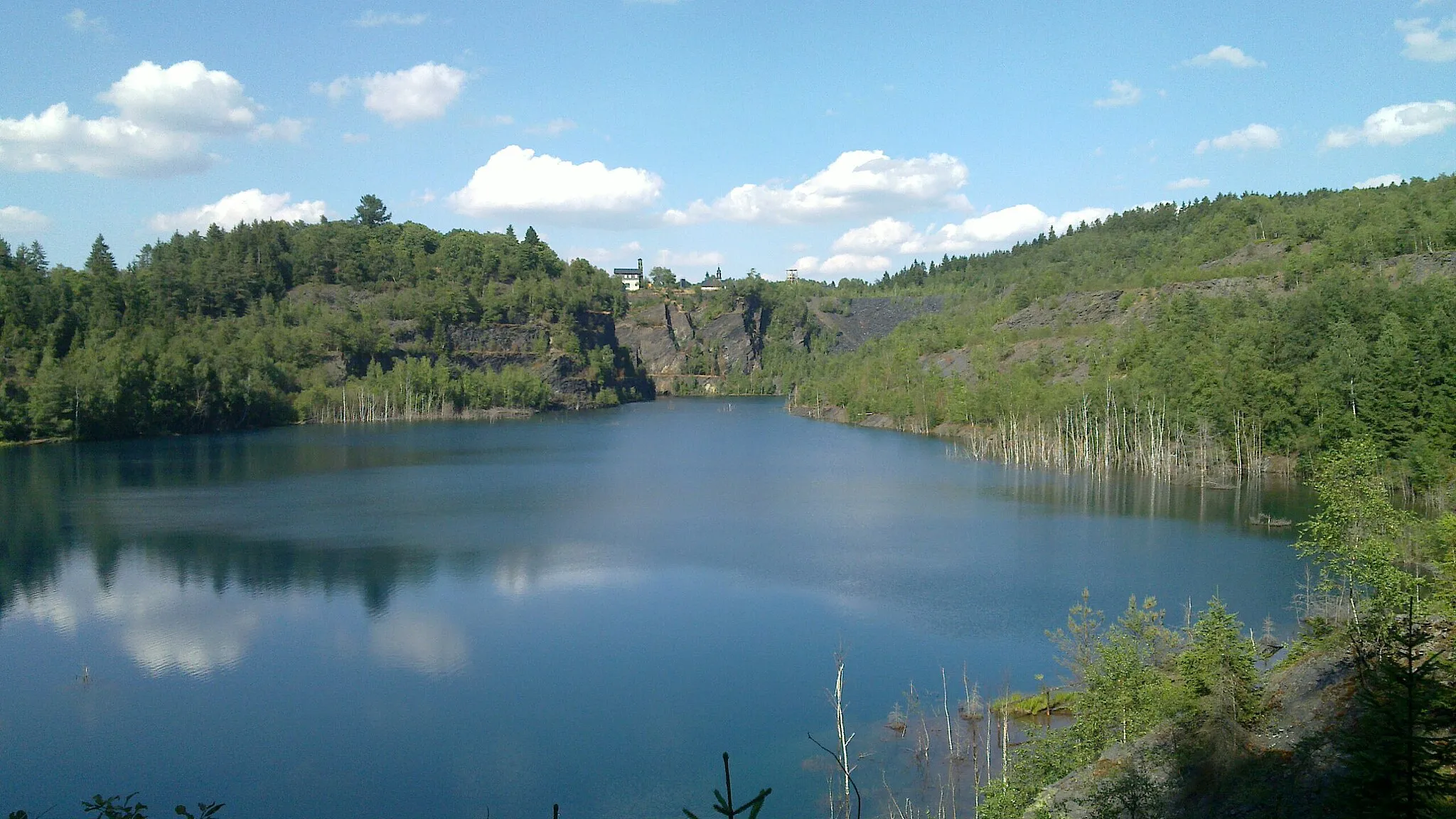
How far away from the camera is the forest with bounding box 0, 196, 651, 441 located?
64000mm

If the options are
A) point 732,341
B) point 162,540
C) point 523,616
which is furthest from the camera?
point 732,341

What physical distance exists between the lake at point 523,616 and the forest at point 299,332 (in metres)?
18.0

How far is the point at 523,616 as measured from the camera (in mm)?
24391

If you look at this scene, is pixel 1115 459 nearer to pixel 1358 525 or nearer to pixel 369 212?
pixel 1358 525

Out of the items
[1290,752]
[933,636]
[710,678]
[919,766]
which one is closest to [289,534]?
[710,678]

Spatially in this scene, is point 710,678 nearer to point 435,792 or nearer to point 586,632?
point 586,632

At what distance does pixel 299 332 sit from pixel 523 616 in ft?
240

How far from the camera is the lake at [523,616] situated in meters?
16.1

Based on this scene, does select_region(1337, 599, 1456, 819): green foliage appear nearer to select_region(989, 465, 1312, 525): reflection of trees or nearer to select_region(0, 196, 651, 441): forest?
select_region(989, 465, 1312, 525): reflection of trees

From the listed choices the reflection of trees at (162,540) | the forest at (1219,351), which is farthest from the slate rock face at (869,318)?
the reflection of trees at (162,540)

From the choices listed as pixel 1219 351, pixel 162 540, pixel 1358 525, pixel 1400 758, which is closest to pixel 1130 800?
pixel 1400 758

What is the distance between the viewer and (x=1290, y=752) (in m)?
10.4

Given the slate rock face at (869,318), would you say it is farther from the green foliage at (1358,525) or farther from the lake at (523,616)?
the green foliage at (1358,525)

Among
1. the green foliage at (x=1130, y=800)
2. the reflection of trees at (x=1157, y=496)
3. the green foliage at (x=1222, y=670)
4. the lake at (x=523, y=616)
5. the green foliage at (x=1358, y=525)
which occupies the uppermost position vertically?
the green foliage at (x=1358, y=525)
